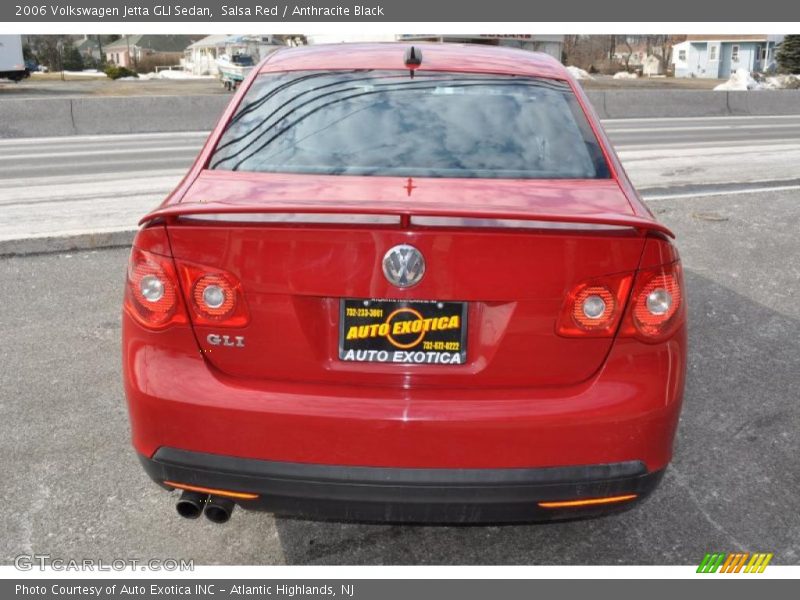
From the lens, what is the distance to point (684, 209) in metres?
9.66

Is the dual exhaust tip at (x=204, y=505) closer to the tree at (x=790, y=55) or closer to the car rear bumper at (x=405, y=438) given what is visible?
the car rear bumper at (x=405, y=438)

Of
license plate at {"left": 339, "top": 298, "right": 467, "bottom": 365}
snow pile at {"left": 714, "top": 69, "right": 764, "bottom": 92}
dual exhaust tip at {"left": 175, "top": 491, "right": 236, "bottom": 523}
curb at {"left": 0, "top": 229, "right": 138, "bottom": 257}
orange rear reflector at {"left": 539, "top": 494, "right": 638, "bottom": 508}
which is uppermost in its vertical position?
license plate at {"left": 339, "top": 298, "right": 467, "bottom": 365}

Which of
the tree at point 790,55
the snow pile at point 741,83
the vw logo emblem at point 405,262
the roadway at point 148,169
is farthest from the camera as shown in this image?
the tree at point 790,55

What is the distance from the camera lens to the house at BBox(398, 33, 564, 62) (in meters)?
50.7

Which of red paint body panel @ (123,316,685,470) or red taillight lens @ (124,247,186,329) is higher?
red taillight lens @ (124,247,186,329)

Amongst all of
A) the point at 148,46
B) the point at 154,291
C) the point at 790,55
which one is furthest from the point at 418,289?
the point at 148,46

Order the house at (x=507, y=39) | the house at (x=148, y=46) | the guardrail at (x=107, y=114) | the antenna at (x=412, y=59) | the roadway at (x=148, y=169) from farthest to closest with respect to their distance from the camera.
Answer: the house at (x=148, y=46)
the house at (x=507, y=39)
the guardrail at (x=107, y=114)
the roadway at (x=148, y=169)
the antenna at (x=412, y=59)

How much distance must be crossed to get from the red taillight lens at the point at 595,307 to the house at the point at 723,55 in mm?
80798

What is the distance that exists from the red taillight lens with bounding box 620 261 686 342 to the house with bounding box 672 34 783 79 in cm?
8064

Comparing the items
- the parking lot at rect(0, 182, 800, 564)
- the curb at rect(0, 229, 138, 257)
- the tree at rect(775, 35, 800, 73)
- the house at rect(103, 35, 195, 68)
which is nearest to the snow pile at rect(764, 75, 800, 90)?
the tree at rect(775, 35, 800, 73)

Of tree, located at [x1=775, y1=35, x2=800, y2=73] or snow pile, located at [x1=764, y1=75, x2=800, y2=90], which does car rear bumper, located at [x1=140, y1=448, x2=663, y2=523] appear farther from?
tree, located at [x1=775, y1=35, x2=800, y2=73]

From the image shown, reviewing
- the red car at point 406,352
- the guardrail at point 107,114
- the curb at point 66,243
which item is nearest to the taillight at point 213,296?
the red car at point 406,352

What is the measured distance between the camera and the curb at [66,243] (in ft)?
24.1
